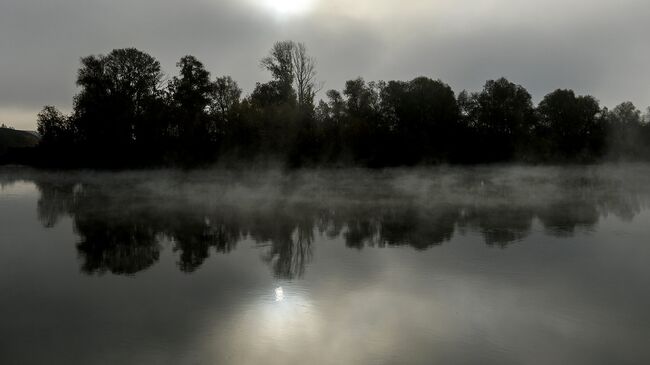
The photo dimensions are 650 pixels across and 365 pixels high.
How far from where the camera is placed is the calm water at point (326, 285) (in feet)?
25.0

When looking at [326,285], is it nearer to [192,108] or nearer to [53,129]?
[192,108]

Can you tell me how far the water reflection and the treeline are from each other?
8.03 meters

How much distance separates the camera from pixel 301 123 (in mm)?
52062

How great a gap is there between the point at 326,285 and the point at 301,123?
42.0 meters

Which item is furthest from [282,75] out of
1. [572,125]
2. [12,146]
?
[12,146]

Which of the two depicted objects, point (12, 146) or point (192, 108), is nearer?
point (192, 108)

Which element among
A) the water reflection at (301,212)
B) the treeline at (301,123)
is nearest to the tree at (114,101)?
the treeline at (301,123)

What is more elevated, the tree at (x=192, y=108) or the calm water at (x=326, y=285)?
the tree at (x=192, y=108)

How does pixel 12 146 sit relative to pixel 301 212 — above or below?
above

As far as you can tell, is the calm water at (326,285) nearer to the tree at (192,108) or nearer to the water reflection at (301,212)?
the water reflection at (301,212)

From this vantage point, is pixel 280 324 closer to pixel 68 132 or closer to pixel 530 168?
pixel 530 168

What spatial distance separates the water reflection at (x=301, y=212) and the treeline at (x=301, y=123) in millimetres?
8030

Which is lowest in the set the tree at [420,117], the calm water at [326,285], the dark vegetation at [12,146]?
the calm water at [326,285]

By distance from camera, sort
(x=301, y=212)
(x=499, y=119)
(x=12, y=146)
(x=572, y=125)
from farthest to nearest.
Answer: (x=12, y=146) → (x=572, y=125) → (x=499, y=119) → (x=301, y=212)
